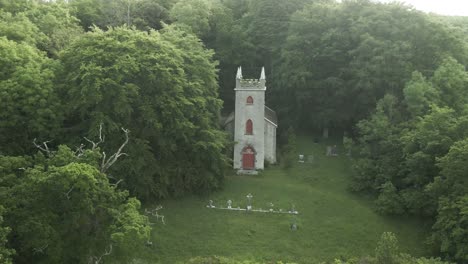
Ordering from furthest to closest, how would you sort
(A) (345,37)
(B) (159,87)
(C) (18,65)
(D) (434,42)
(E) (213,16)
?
1. (E) (213,16)
2. (A) (345,37)
3. (D) (434,42)
4. (B) (159,87)
5. (C) (18,65)

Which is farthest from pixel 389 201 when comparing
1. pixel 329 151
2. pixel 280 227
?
pixel 329 151

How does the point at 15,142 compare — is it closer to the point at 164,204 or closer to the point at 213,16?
the point at 164,204

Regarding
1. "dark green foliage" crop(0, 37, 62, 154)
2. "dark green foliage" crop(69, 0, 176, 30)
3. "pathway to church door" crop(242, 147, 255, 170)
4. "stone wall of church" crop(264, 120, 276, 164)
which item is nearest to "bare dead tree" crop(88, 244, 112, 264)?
"dark green foliage" crop(0, 37, 62, 154)

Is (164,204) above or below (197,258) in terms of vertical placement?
above

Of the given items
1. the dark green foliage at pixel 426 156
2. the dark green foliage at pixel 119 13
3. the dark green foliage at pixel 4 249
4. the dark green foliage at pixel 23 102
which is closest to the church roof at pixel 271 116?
the dark green foliage at pixel 426 156

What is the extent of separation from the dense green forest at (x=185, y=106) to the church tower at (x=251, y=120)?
9.91 ft

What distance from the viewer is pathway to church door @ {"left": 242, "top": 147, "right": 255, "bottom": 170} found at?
41.9 m

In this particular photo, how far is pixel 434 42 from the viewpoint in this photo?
4269 centimetres

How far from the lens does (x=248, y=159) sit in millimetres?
41969

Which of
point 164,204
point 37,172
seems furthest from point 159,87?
point 37,172

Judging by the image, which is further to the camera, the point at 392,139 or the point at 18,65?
the point at 392,139

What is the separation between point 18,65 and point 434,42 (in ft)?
109

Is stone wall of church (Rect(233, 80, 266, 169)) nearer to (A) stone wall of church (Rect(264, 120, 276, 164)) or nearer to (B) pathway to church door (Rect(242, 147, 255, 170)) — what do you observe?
(B) pathway to church door (Rect(242, 147, 255, 170))

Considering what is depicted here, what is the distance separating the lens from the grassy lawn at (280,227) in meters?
30.8
